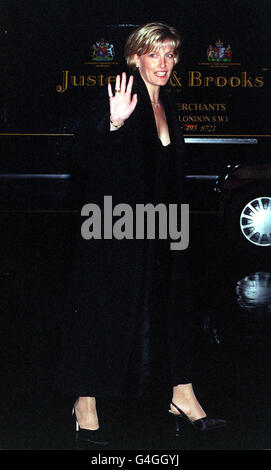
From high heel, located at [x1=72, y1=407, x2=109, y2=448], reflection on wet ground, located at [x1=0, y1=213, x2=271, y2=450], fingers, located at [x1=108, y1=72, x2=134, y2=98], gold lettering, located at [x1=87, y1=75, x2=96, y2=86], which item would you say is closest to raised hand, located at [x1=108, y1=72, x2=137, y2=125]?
fingers, located at [x1=108, y1=72, x2=134, y2=98]

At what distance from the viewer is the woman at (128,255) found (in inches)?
135

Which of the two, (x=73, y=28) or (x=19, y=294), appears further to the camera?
(x=73, y=28)

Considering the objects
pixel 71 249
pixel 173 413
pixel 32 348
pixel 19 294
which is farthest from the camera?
pixel 71 249

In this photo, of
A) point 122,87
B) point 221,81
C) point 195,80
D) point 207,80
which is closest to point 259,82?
point 221,81

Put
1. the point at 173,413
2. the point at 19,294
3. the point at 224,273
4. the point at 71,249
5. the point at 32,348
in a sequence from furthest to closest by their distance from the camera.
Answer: the point at 71,249 → the point at 224,273 → the point at 19,294 → the point at 32,348 → the point at 173,413

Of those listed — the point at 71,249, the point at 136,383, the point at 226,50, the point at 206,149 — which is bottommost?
the point at 136,383

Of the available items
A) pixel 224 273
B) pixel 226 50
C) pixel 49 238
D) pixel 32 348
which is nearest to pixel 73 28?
pixel 226 50

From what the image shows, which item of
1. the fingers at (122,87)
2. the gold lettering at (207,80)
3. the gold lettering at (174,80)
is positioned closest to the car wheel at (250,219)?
the gold lettering at (207,80)

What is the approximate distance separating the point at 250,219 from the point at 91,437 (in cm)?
569

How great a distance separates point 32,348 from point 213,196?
5100 mm

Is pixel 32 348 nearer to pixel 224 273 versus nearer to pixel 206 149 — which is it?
pixel 224 273

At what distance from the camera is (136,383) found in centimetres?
360

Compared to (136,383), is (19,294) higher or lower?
higher

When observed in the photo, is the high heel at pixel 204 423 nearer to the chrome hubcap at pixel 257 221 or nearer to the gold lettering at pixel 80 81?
the chrome hubcap at pixel 257 221
